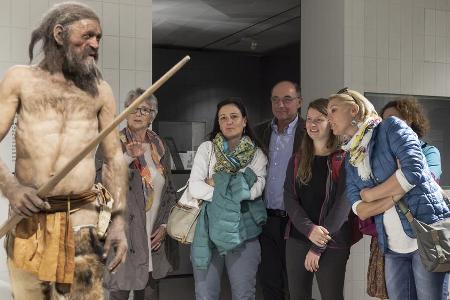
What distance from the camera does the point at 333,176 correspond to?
3.10m

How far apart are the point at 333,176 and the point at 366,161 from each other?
0.42 m

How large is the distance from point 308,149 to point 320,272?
2.04ft

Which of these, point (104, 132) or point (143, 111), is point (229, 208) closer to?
point (143, 111)

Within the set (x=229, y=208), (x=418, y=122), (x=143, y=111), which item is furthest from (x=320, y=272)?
(x=143, y=111)

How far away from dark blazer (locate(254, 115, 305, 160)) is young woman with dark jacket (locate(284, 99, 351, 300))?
0.23 meters

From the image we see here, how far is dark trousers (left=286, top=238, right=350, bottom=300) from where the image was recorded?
306 centimetres

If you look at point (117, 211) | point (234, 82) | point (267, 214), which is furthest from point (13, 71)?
point (234, 82)

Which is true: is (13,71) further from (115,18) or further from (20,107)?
(115,18)

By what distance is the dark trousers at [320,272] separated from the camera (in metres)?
3.06

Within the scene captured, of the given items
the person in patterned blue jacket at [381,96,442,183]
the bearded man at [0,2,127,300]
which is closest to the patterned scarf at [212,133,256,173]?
the person in patterned blue jacket at [381,96,442,183]

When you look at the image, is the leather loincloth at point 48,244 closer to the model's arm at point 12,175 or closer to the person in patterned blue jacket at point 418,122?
the model's arm at point 12,175

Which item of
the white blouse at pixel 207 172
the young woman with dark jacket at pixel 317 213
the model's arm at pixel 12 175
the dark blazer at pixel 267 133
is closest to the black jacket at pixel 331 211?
the young woman with dark jacket at pixel 317 213

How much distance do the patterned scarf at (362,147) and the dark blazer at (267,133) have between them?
70cm

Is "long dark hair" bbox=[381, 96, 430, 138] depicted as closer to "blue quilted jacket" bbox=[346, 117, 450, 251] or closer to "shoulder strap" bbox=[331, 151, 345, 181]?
"shoulder strap" bbox=[331, 151, 345, 181]
